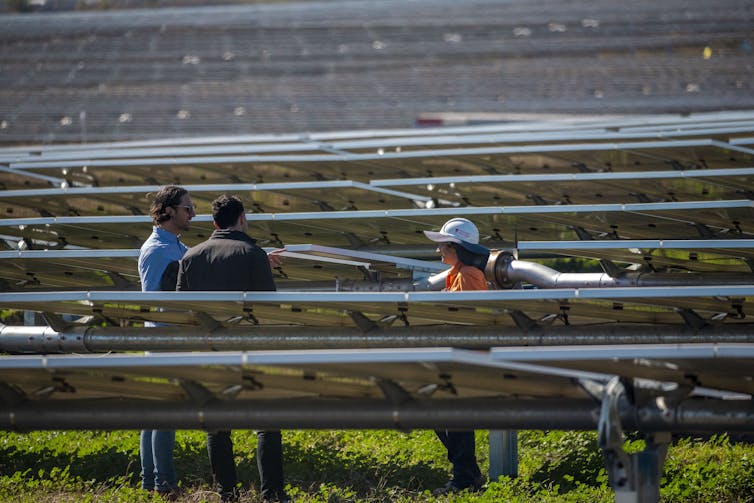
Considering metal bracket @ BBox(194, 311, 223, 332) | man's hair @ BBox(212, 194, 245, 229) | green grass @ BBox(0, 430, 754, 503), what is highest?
man's hair @ BBox(212, 194, 245, 229)

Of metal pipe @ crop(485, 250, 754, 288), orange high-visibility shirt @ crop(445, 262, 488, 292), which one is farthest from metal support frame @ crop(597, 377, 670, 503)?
metal pipe @ crop(485, 250, 754, 288)

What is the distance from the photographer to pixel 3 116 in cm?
3338

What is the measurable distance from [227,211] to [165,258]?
652 mm

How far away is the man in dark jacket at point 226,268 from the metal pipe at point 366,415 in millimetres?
1159

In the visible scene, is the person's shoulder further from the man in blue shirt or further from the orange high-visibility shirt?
the orange high-visibility shirt

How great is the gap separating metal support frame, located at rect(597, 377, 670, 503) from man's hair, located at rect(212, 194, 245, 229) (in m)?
2.74

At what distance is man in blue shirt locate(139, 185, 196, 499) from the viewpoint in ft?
23.3

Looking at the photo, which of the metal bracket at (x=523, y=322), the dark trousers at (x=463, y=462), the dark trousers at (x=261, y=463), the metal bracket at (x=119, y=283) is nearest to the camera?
the dark trousers at (x=261, y=463)

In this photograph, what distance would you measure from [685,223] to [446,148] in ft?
18.7

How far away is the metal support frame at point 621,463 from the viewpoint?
4531 mm

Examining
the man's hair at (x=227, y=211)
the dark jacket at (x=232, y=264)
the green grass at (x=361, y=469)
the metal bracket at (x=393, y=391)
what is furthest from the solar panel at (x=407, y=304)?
the green grass at (x=361, y=469)

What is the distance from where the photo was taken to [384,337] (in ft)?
23.9

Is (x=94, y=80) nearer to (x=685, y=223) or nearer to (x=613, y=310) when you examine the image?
(x=685, y=223)

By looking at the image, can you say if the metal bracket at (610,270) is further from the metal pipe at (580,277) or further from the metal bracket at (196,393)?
the metal bracket at (196,393)
